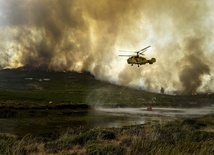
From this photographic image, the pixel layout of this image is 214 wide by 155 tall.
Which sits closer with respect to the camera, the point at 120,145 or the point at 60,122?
the point at 120,145

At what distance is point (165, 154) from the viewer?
417 inches

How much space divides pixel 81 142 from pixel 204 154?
1150 cm

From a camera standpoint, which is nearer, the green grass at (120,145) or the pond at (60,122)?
the green grass at (120,145)

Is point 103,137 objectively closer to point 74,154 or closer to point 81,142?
point 81,142

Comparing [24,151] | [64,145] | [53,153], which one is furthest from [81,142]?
[24,151]

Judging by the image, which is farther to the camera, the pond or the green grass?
the pond

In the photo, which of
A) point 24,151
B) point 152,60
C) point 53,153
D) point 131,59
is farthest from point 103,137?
point 152,60

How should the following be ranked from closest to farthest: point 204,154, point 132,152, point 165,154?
1. point 165,154
2. point 204,154
3. point 132,152

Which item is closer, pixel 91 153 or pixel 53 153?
pixel 91 153

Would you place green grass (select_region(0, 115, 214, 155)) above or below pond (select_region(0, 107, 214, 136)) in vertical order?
above

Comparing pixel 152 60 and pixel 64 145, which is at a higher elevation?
pixel 152 60

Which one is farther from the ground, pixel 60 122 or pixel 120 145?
pixel 120 145

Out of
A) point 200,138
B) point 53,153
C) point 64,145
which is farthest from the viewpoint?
point 200,138

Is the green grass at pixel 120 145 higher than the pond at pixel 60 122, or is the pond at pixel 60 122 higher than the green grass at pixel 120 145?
the green grass at pixel 120 145
